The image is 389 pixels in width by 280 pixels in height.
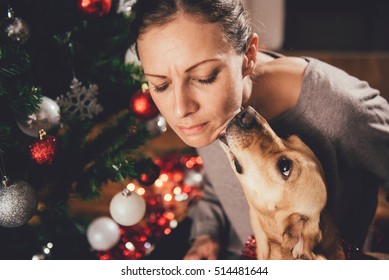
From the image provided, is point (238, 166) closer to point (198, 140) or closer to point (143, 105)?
point (198, 140)

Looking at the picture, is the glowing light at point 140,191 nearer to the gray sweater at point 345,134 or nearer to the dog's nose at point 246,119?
the gray sweater at point 345,134

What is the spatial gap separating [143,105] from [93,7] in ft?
0.67

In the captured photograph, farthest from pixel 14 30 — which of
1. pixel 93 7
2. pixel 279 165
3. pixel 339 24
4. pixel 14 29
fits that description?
pixel 339 24

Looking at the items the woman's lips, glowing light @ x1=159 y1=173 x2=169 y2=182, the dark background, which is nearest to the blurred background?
the woman's lips

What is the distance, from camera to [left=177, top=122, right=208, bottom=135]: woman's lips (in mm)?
727

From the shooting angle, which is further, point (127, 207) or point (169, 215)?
point (169, 215)

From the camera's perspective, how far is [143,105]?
0.82 m

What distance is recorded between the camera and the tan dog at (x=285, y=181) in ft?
2.33

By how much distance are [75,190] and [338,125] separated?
543 millimetres

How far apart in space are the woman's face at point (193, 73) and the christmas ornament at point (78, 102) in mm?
184

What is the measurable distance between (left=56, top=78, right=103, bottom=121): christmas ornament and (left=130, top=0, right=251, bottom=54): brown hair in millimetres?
208

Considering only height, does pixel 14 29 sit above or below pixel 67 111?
above

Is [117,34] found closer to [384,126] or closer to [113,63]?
[113,63]

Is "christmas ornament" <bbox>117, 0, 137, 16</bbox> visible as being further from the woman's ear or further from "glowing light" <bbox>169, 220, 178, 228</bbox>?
"glowing light" <bbox>169, 220, 178, 228</bbox>
